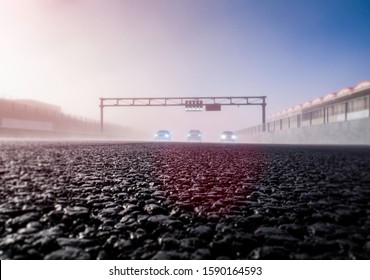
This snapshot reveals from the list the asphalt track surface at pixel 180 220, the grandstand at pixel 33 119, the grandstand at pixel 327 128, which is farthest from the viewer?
the grandstand at pixel 33 119

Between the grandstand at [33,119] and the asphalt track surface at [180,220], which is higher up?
the grandstand at [33,119]

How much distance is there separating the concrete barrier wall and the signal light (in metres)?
18.9

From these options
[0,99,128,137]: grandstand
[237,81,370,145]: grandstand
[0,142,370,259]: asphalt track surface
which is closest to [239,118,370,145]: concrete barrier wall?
[237,81,370,145]: grandstand

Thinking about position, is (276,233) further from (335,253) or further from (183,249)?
(183,249)

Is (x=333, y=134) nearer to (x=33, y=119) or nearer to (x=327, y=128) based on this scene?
(x=327, y=128)

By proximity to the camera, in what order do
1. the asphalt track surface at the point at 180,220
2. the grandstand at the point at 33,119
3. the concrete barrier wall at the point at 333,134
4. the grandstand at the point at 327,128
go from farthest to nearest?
the grandstand at the point at 33,119
the grandstand at the point at 327,128
the concrete barrier wall at the point at 333,134
the asphalt track surface at the point at 180,220

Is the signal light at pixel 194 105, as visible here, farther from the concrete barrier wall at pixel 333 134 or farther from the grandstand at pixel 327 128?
the concrete barrier wall at pixel 333 134

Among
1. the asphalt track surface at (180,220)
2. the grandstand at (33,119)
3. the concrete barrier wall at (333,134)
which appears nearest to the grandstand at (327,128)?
the concrete barrier wall at (333,134)

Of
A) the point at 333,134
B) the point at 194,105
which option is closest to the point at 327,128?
the point at 333,134

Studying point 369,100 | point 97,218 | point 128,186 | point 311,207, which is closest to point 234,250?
point 97,218

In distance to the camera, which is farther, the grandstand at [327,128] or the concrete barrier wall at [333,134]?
the grandstand at [327,128]

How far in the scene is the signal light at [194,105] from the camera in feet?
158

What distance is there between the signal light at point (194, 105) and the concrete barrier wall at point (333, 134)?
18.9m
